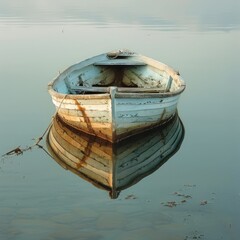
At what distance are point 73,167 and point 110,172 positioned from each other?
832 mm

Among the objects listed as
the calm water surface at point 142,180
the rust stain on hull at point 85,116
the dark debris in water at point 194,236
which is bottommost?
the calm water surface at point 142,180

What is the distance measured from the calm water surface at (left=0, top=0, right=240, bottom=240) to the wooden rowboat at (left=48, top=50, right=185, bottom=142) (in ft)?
3.19

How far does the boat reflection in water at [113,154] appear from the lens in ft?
31.0

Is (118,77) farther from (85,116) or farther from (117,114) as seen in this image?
(117,114)

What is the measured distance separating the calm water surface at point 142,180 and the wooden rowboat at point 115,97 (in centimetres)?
97

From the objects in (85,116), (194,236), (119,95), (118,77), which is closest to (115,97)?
(119,95)

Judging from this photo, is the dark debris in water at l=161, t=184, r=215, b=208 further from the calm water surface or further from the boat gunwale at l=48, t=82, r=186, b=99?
the boat gunwale at l=48, t=82, r=186, b=99

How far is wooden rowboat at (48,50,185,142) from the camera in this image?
10.5 m

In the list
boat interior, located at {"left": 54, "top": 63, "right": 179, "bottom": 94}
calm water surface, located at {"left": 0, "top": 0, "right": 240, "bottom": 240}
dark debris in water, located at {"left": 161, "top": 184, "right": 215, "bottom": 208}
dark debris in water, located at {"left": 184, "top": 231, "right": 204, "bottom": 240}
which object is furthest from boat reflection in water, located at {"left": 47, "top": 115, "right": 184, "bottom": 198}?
dark debris in water, located at {"left": 184, "top": 231, "right": 204, "bottom": 240}

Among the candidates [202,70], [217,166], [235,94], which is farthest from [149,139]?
[202,70]

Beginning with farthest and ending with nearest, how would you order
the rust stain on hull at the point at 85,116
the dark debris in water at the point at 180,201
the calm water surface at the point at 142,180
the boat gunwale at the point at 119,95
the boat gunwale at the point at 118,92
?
the rust stain on hull at the point at 85,116, the boat gunwale at the point at 118,92, the boat gunwale at the point at 119,95, the dark debris in water at the point at 180,201, the calm water surface at the point at 142,180

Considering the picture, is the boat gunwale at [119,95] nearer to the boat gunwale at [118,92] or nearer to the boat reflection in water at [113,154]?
the boat gunwale at [118,92]

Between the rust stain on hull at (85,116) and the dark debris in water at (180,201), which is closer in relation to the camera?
the dark debris in water at (180,201)

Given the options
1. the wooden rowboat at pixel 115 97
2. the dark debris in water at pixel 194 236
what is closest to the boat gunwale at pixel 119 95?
the wooden rowboat at pixel 115 97
